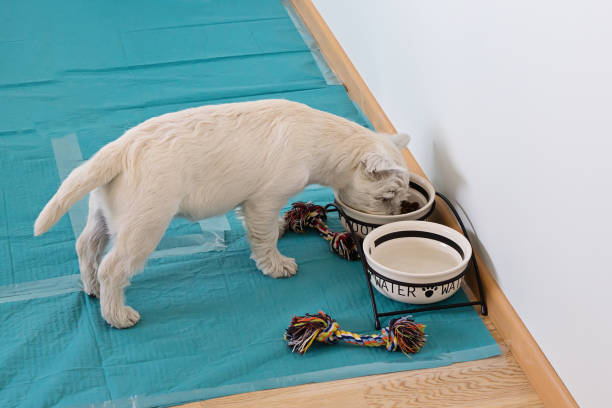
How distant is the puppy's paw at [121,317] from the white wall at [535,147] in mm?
1019

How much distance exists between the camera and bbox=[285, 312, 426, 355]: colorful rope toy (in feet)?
6.00

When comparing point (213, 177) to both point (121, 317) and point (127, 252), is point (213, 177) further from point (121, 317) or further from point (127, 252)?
point (121, 317)

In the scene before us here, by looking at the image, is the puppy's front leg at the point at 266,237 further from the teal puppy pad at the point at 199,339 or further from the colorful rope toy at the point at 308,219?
the colorful rope toy at the point at 308,219

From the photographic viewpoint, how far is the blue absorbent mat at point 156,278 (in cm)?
177

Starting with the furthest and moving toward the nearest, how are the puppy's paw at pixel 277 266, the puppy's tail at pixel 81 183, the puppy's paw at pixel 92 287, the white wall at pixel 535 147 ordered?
the puppy's paw at pixel 277 266 < the puppy's paw at pixel 92 287 < the puppy's tail at pixel 81 183 < the white wall at pixel 535 147

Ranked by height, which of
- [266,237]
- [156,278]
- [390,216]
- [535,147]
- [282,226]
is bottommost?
[156,278]

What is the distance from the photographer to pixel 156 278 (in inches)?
82.7

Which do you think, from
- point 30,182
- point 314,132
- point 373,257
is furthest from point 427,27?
point 30,182

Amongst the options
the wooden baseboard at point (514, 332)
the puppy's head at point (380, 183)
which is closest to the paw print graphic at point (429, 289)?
the wooden baseboard at point (514, 332)

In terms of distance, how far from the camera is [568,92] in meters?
1.55

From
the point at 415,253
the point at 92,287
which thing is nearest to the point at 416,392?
the point at 415,253

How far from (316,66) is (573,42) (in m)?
1.88

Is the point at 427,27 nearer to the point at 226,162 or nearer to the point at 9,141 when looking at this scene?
the point at 226,162

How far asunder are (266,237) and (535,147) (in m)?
0.79
